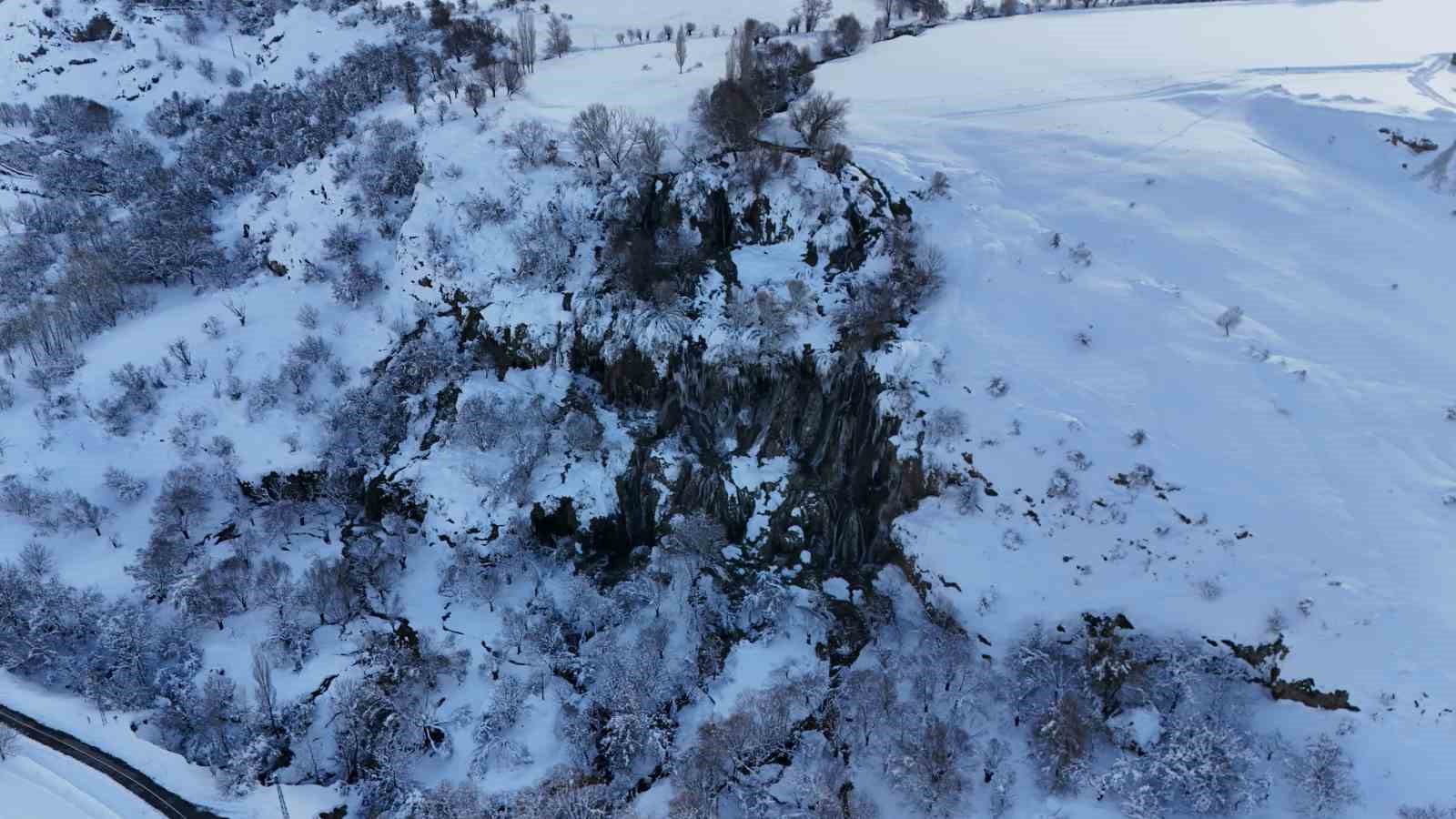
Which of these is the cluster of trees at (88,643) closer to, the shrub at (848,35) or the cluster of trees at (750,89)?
the cluster of trees at (750,89)

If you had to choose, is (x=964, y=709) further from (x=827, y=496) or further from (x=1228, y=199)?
(x=1228, y=199)

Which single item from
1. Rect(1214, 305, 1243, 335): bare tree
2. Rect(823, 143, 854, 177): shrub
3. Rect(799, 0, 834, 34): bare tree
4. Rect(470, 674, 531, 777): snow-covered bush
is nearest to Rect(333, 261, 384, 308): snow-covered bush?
Rect(470, 674, 531, 777): snow-covered bush

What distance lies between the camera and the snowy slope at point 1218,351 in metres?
30.0

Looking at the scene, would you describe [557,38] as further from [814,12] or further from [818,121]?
[818,121]

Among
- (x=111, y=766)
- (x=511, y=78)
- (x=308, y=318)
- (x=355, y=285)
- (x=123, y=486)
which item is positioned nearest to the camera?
(x=111, y=766)

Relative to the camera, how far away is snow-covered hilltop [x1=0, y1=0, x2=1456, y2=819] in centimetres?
3075

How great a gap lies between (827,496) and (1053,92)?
33582 mm

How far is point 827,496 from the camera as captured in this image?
38.4m

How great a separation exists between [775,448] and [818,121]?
20746 millimetres

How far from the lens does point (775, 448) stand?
1574 inches

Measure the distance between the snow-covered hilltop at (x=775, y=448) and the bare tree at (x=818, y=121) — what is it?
39cm

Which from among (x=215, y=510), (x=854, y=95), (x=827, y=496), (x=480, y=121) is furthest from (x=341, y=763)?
(x=854, y=95)

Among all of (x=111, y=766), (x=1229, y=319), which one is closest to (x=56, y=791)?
(x=111, y=766)

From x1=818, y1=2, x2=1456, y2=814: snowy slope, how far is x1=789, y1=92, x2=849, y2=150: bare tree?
3.68 metres
